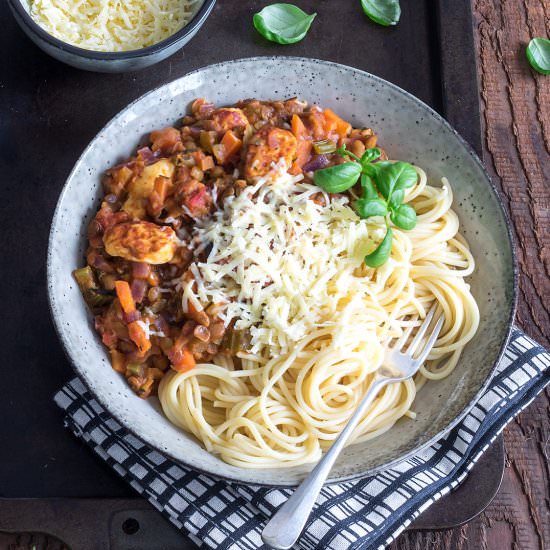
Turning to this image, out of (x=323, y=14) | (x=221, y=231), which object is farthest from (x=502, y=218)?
(x=323, y=14)

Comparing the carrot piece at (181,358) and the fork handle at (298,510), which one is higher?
the carrot piece at (181,358)

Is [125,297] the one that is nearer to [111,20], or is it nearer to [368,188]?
[368,188]

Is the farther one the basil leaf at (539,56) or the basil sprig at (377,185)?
the basil leaf at (539,56)

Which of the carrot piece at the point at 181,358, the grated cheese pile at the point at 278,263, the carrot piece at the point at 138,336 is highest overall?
the grated cheese pile at the point at 278,263

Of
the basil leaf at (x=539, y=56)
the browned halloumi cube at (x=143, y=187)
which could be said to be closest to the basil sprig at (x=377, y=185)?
the browned halloumi cube at (x=143, y=187)

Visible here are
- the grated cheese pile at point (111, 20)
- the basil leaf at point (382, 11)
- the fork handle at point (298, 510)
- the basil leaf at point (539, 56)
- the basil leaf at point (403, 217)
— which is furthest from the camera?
the basil leaf at point (539, 56)

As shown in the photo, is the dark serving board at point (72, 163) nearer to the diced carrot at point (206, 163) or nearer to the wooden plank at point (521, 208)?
the wooden plank at point (521, 208)

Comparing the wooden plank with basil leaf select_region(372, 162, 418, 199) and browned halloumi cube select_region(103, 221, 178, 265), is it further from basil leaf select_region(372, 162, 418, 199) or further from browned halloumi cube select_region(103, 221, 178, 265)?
browned halloumi cube select_region(103, 221, 178, 265)

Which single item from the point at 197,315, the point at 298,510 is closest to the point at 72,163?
the point at 197,315
